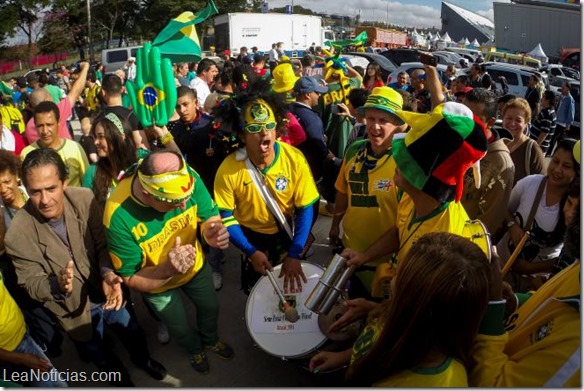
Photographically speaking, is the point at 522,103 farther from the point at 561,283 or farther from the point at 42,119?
the point at 42,119

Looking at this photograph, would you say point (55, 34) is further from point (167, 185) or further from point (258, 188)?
point (167, 185)

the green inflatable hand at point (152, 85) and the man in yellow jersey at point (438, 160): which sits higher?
the green inflatable hand at point (152, 85)

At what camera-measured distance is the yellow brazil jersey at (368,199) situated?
277cm

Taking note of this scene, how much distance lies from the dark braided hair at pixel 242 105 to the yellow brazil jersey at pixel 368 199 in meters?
0.67

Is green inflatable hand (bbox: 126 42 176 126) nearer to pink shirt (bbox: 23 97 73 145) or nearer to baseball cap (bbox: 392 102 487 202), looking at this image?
pink shirt (bbox: 23 97 73 145)

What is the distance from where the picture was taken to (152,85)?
9.82 feet

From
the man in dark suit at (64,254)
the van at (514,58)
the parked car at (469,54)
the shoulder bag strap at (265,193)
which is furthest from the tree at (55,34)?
the shoulder bag strap at (265,193)

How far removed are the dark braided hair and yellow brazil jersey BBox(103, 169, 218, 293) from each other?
54cm

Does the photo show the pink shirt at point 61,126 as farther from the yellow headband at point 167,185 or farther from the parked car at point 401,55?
the parked car at point 401,55

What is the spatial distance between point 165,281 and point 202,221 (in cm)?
50

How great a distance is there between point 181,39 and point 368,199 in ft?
6.54

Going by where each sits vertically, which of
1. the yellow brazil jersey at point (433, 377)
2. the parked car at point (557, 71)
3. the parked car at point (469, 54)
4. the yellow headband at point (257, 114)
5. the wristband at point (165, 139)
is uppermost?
the parked car at point (469, 54)

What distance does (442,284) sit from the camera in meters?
1.35

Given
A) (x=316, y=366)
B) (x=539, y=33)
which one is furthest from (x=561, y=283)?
(x=539, y=33)
